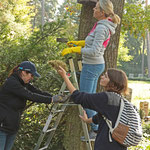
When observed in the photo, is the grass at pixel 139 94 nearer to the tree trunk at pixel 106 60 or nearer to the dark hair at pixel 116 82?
the tree trunk at pixel 106 60

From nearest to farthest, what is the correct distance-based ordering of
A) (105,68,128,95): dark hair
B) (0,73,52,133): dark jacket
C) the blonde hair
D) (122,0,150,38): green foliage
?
(105,68,128,95): dark hair → (0,73,52,133): dark jacket → the blonde hair → (122,0,150,38): green foliage

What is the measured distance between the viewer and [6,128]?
3229 millimetres

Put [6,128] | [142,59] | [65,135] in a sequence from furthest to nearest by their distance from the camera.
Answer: [142,59]
[65,135]
[6,128]

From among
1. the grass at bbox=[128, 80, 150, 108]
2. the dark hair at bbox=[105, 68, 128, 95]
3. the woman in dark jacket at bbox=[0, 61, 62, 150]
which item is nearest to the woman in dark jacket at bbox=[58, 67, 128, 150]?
the dark hair at bbox=[105, 68, 128, 95]

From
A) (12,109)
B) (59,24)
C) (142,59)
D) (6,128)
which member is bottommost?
(142,59)

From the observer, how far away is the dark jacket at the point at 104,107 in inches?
103

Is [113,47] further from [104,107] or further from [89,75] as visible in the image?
[104,107]

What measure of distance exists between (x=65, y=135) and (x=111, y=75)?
Result: 8.20 feet

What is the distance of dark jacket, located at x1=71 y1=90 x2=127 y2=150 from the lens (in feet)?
8.56

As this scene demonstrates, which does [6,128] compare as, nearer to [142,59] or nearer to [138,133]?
[138,133]

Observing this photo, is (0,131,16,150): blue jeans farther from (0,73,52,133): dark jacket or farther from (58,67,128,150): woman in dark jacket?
(58,67,128,150): woman in dark jacket

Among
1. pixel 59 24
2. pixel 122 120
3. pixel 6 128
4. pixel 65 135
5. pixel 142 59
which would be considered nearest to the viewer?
pixel 122 120

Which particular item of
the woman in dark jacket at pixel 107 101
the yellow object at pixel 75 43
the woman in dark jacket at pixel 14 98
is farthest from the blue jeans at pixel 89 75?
the woman in dark jacket at pixel 107 101

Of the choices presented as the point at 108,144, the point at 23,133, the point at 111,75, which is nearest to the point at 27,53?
the point at 23,133
